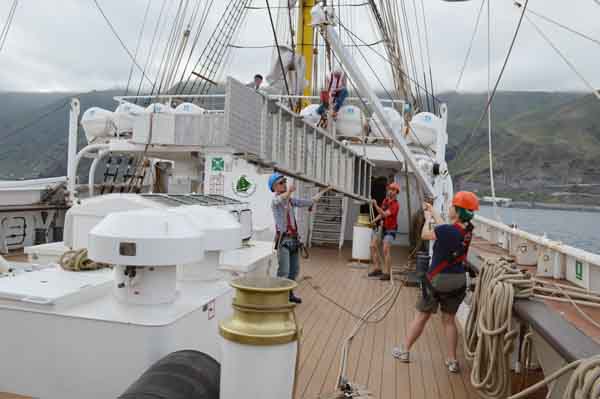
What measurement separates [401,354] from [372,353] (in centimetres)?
25

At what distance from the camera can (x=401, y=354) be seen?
3.97 m

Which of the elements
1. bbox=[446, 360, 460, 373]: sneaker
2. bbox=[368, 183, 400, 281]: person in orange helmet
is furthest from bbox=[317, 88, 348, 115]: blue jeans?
bbox=[446, 360, 460, 373]: sneaker

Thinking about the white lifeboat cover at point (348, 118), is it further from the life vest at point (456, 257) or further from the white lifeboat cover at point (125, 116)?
the life vest at point (456, 257)

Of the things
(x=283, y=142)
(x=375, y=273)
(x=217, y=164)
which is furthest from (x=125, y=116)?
(x=283, y=142)

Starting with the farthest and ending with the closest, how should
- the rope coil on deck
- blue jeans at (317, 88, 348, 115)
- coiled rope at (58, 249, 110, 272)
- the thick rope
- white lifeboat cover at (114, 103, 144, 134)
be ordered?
white lifeboat cover at (114, 103, 144, 134)
blue jeans at (317, 88, 348, 115)
coiled rope at (58, 249, 110, 272)
the rope coil on deck
the thick rope

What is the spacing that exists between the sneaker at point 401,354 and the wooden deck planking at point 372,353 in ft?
0.17

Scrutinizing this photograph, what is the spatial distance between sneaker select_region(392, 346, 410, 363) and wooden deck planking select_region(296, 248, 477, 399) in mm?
51

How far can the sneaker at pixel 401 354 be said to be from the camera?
154 inches

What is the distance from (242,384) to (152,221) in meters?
0.95

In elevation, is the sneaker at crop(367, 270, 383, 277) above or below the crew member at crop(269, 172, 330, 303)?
below

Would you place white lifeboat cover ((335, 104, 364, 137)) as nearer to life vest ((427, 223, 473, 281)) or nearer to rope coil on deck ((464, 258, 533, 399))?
life vest ((427, 223, 473, 281))

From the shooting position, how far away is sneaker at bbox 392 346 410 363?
12.9ft

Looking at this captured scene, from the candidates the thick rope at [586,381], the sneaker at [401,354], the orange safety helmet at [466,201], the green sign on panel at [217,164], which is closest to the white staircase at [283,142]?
the orange safety helmet at [466,201]

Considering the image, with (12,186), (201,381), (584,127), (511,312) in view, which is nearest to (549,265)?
(511,312)
